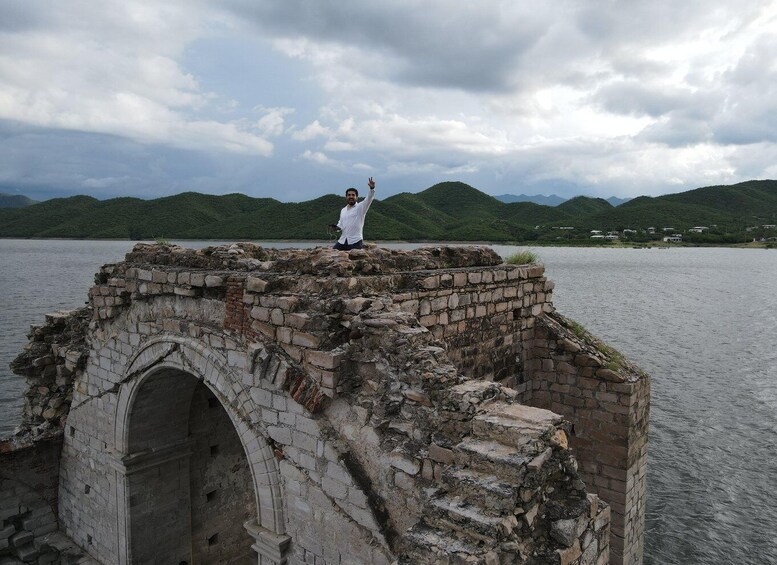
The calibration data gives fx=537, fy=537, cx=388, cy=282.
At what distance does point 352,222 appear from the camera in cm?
833

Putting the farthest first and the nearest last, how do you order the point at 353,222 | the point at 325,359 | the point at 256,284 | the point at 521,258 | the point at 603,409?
the point at 521,258 → the point at 353,222 → the point at 603,409 → the point at 256,284 → the point at 325,359

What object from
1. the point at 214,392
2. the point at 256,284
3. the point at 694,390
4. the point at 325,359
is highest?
the point at 256,284

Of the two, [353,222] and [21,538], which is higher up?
[353,222]

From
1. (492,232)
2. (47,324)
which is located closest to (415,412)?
(47,324)

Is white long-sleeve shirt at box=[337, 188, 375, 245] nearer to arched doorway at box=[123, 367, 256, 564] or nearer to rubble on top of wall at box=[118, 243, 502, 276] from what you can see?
rubble on top of wall at box=[118, 243, 502, 276]

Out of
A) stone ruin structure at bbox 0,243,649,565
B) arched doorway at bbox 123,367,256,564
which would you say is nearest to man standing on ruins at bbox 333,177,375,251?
stone ruin structure at bbox 0,243,649,565

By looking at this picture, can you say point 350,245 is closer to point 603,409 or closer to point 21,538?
point 603,409

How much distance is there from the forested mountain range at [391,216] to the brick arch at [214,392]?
57.0m

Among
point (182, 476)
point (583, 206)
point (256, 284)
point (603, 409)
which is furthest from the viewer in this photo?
point (583, 206)

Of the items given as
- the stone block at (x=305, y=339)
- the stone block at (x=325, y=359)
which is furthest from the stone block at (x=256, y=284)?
the stone block at (x=325, y=359)

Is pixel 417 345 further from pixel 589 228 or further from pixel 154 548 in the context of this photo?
pixel 589 228

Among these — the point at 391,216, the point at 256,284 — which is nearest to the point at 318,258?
the point at 256,284

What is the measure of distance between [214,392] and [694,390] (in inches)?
721

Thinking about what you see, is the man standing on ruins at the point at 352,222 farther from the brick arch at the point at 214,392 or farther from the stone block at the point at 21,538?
the stone block at the point at 21,538
